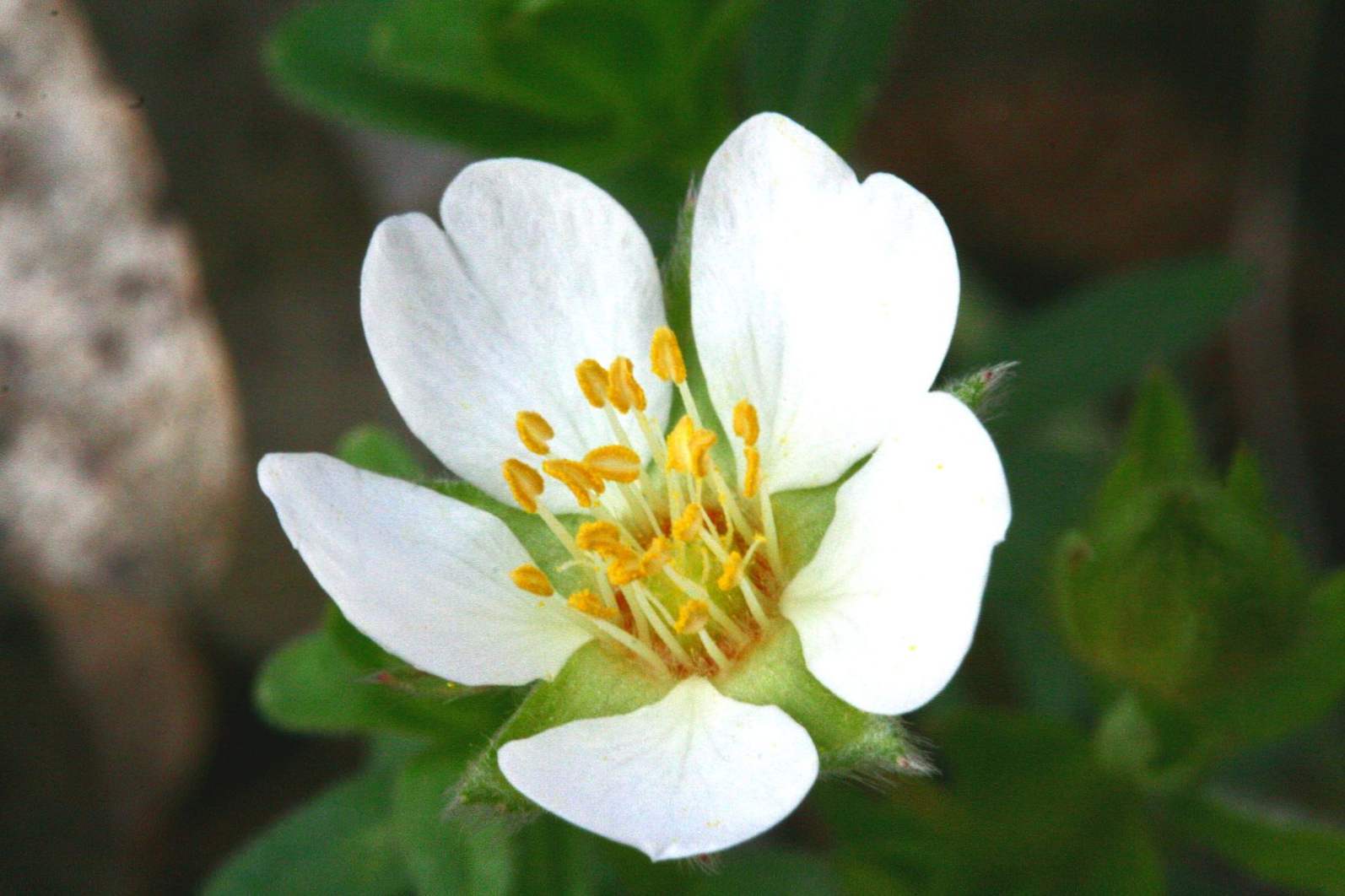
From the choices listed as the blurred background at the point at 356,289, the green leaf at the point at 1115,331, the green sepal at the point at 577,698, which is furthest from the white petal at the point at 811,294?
the green leaf at the point at 1115,331

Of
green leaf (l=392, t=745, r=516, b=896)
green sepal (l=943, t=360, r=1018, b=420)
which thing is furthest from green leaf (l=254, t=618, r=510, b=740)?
green sepal (l=943, t=360, r=1018, b=420)

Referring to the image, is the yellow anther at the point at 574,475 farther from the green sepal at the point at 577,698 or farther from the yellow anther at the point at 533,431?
the green sepal at the point at 577,698

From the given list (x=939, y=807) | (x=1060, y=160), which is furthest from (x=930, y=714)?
(x=1060, y=160)

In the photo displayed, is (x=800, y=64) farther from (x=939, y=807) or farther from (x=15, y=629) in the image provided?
(x=15, y=629)

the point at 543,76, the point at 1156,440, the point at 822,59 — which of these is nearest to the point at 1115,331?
the point at 822,59

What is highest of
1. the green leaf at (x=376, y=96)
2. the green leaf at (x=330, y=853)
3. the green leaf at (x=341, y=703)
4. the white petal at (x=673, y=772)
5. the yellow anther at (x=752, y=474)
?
the green leaf at (x=376, y=96)

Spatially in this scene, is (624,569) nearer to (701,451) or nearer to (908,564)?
(701,451)
